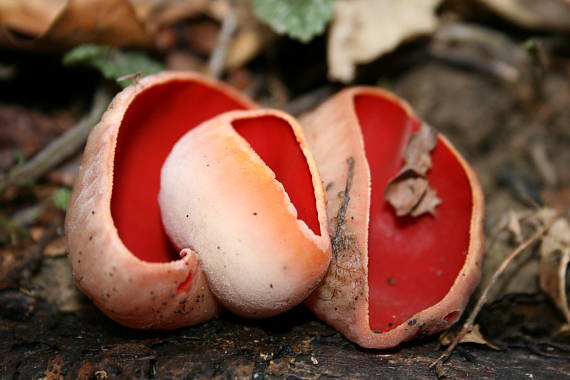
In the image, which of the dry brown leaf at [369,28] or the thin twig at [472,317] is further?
the dry brown leaf at [369,28]

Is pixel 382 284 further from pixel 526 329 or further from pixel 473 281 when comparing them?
pixel 526 329

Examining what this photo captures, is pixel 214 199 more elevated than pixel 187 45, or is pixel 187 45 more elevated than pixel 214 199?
pixel 187 45

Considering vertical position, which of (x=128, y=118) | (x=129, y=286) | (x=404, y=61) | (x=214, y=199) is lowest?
(x=129, y=286)

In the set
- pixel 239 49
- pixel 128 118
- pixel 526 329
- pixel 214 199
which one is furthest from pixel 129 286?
pixel 239 49

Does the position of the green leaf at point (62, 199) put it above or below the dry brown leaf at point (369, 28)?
below

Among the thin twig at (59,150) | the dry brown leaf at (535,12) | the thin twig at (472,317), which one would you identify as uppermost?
the dry brown leaf at (535,12)

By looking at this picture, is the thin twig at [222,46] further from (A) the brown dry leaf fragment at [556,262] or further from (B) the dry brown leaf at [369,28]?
(A) the brown dry leaf fragment at [556,262]

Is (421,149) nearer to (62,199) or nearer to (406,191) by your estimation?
(406,191)

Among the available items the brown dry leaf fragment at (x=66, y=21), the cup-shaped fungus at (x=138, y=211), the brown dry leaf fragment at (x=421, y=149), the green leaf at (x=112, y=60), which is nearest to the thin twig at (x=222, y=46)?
the green leaf at (x=112, y=60)
